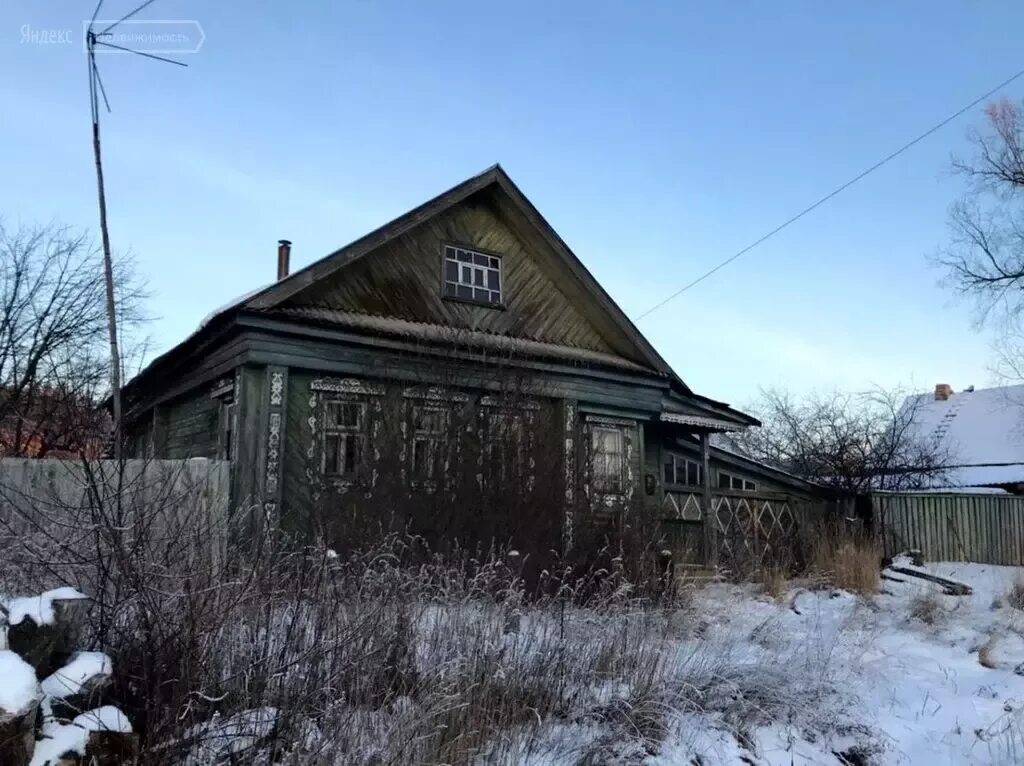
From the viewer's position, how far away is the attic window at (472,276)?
13.1 m

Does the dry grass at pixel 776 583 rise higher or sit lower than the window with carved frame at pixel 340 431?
lower

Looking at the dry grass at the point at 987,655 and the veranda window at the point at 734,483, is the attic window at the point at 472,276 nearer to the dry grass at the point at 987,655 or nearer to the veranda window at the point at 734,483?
the veranda window at the point at 734,483

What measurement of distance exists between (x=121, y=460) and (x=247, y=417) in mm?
6646

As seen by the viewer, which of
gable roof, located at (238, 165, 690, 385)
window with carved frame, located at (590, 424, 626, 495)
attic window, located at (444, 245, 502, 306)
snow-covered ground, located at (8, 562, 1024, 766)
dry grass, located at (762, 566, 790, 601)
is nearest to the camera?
snow-covered ground, located at (8, 562, 1024, 766)

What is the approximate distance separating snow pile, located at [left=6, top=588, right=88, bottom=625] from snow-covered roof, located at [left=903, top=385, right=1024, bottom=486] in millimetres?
23063

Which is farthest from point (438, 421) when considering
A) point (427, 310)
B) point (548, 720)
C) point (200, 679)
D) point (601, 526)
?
point (200, 679)

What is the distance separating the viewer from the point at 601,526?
30.4 ft

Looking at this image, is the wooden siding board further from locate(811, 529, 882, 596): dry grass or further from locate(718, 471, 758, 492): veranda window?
locate(718, 471, 758, 492): veranda window

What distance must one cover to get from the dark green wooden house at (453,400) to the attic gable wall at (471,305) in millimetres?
31

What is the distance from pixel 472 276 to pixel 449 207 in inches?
45.5

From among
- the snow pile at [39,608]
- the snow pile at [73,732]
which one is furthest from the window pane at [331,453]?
the snow pile at [73,732]

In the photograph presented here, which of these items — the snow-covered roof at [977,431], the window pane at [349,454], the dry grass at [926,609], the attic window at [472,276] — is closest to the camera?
the dry grass at [926,609]

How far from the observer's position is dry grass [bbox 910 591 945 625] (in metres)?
8.65

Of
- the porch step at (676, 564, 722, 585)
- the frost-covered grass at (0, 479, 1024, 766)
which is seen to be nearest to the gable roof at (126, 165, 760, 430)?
the porch step at (676, 564, 722, 585)
